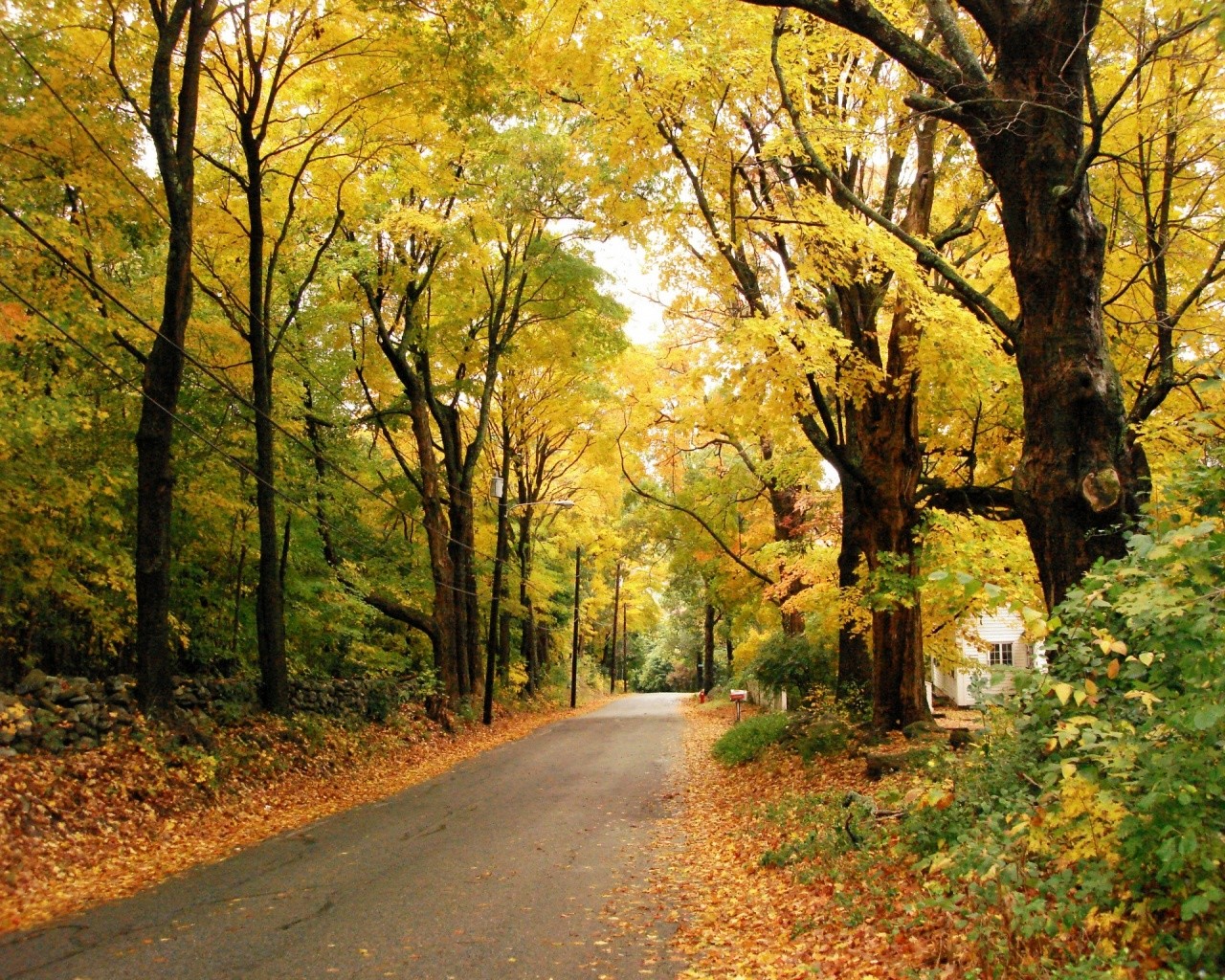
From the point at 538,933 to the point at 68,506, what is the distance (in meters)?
8.43

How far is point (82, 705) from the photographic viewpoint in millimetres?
9883

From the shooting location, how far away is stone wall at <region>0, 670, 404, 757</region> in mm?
8922

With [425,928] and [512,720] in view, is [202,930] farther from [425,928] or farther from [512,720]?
[512,720]

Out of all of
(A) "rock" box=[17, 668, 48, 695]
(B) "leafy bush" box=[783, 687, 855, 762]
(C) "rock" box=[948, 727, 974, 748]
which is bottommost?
(B) "leafy bush" box=[783, 687, 855, 762]

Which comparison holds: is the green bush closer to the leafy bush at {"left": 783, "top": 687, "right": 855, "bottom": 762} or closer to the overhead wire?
the leafy bush at {"left": 783, "top": 687, "right": 855, "bottom": 762}

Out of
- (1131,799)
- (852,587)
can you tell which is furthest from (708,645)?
(1131,799)

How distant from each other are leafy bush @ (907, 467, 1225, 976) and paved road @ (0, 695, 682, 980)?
233cm

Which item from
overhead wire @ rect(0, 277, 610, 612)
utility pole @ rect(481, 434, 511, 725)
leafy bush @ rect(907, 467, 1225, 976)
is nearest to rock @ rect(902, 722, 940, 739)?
leafy bush @ rect(907, 467, 1225, 976)

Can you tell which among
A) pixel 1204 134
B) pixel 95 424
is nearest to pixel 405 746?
pixel 95 424

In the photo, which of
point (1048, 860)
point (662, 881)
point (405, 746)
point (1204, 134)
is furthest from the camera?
point (405, 746)

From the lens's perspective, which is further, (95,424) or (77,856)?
(95,424)

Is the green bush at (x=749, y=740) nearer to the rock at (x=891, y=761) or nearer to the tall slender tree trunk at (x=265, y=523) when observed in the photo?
the rock at (x=891, y=761)

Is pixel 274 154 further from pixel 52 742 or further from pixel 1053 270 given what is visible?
pixel 1053 270

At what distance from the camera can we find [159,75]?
10.7m
